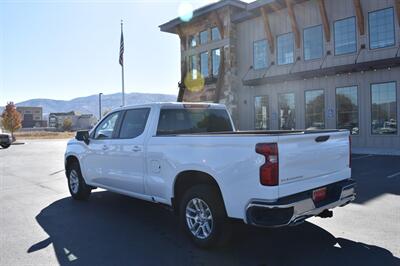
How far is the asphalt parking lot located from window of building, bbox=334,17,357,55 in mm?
12431

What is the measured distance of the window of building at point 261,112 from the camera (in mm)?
22797

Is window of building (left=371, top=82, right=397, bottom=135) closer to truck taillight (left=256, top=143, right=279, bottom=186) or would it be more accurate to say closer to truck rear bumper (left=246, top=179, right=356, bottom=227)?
truck rear bumper (left=246, top=179, right=356, bottom=227)

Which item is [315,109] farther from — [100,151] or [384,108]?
[100,151]

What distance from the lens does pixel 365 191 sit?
8273 mm

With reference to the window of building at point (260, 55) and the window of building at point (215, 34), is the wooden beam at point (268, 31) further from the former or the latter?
the window of building at point (215, 34)

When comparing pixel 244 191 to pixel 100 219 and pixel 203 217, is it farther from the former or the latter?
pixel 100 219

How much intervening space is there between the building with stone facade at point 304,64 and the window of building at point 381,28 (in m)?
0.04

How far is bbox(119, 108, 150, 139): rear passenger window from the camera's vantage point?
619 centimetres

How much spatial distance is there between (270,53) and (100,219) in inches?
712

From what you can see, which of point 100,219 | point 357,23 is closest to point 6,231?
point 100,219

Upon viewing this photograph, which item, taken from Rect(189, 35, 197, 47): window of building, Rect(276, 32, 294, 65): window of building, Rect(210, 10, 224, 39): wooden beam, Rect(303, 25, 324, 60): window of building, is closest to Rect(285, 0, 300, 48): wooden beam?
Rect(303, 25, 324, 60): window of building

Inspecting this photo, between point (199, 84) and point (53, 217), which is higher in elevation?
point (199, 84)

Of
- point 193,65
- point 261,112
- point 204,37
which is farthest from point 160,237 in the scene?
point 193,65

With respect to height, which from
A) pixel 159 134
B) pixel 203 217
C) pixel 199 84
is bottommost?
pixel 203 217
